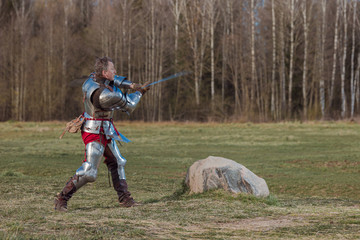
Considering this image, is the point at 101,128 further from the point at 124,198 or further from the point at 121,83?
the point at 124,198

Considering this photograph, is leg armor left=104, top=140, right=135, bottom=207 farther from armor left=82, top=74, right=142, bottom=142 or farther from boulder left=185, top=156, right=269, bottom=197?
boulder left=185, top=156, right=269, bottom=197

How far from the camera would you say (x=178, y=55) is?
46.8m

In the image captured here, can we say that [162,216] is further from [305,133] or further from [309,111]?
[309,111]

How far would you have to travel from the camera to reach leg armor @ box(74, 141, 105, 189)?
27.3ft

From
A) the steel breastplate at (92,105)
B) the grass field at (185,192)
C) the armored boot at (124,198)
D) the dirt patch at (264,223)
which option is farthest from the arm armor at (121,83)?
the dirt patch at (264,223)

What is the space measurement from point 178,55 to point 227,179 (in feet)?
125

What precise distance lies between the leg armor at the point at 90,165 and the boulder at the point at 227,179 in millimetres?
1909

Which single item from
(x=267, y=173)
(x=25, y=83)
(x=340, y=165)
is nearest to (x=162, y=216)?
(x=267, y=173)

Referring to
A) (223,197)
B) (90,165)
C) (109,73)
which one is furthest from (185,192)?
(109,73)

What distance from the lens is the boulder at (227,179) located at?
9.26m

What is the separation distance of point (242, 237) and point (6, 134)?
88.5ft

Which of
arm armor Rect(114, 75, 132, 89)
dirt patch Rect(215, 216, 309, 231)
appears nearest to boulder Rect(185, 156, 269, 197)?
dirt patch Rect(215, 216, 309, 231)

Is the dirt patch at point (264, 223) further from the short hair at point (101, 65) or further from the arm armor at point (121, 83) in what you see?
the short hair at point (101, 65)

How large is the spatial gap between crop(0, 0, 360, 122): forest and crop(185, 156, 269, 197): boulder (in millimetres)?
33249
